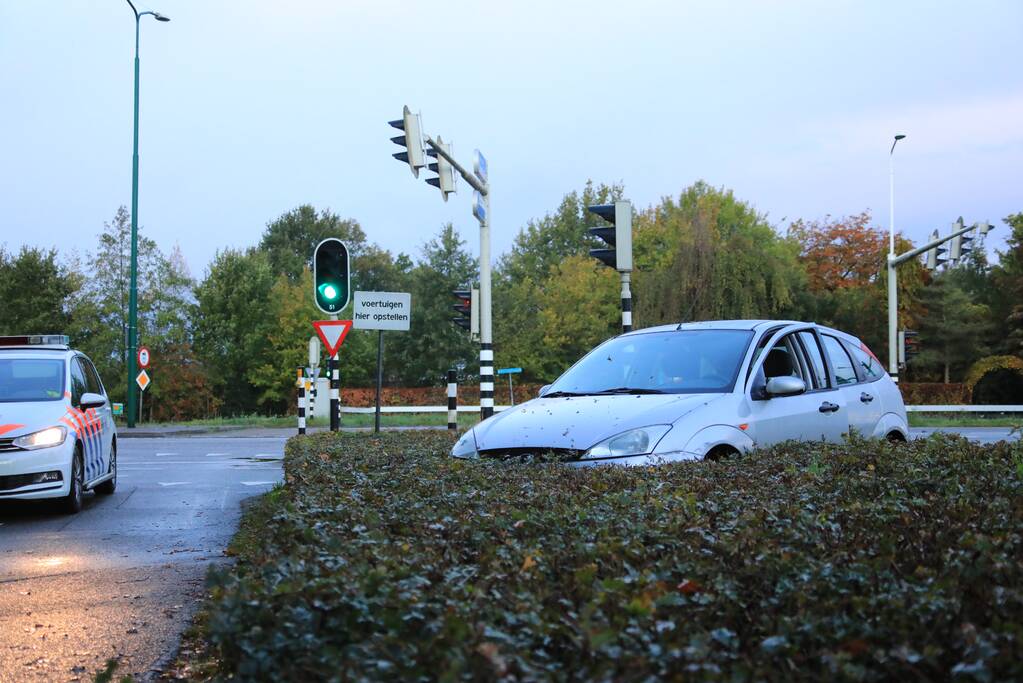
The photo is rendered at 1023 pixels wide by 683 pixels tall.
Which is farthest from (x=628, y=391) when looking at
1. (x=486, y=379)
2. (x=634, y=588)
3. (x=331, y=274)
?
(x=486, y=379)

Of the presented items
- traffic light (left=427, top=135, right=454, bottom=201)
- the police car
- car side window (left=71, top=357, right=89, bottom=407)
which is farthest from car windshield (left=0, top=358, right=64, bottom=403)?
traffic light (left=427, top=135, right=454, bottom=201)

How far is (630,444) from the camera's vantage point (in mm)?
6945

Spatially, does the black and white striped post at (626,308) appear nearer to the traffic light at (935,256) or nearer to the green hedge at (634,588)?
the green hedge at (634,588)

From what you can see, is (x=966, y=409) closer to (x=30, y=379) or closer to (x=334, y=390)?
(x=334, y=390)

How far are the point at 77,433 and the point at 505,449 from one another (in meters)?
4.94

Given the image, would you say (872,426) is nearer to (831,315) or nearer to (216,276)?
(831,315)

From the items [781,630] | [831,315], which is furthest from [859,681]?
[831,315]

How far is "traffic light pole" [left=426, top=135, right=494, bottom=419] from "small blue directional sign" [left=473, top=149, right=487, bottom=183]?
0.12 m

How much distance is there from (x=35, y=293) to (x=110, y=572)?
57.8 metres

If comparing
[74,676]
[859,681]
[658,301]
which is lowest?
[74,676]

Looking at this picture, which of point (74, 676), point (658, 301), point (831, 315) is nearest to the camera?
point (74, 676)

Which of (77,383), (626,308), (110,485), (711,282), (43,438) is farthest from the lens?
(711,282)

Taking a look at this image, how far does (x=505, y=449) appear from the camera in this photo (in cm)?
715

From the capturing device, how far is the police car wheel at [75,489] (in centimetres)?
1012
